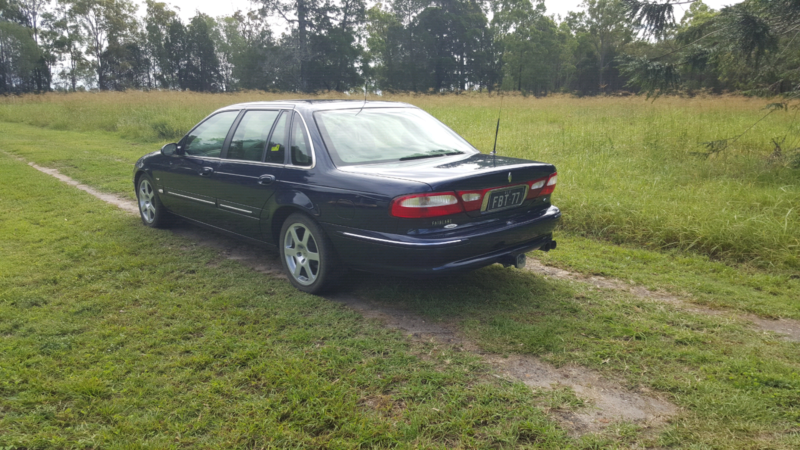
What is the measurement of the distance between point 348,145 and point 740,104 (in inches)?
579

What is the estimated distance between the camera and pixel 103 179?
9.59 meters

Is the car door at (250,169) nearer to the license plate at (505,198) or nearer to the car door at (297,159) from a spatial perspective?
the car door at (297,159)

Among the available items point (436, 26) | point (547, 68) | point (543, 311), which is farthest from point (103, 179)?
point (436, 26)

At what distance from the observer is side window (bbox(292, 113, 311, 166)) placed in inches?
164

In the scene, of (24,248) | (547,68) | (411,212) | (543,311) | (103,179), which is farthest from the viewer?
(547,68)

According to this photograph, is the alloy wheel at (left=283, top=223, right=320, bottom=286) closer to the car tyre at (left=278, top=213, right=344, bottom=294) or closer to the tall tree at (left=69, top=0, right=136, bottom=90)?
the car tyre at (left=278, top=213, right=344, bottom=294)

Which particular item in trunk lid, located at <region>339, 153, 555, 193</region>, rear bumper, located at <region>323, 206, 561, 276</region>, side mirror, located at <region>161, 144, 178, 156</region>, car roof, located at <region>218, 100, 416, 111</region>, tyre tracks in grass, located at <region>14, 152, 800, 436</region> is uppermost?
car roof, located at <region>218, 100, 416, 111</region>

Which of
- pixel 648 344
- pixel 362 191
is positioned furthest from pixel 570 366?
pixel 362 191

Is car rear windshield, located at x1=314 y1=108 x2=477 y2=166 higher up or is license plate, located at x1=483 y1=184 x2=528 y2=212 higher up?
car rear windshield, located at x1=314 y1=108 x2=477 y2=166

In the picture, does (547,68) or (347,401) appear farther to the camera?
(547,68)

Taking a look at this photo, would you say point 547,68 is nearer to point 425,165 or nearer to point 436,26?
point 436,26

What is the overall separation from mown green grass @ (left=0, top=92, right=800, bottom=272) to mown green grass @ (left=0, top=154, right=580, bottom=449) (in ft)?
11.7

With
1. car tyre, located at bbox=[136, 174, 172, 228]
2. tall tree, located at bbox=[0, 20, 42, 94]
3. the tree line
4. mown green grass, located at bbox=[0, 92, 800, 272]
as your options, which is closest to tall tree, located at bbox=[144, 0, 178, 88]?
the tree line

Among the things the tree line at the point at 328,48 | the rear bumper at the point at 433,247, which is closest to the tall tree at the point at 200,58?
the tree line at the point at 328,48
